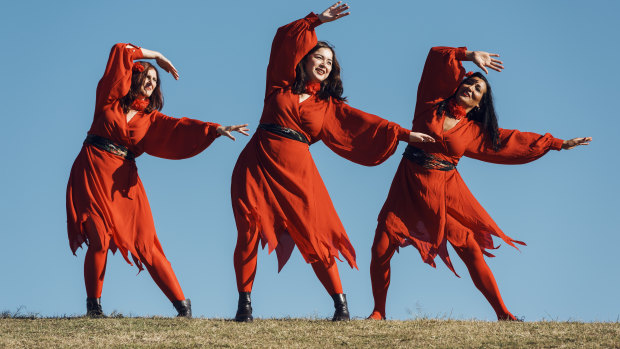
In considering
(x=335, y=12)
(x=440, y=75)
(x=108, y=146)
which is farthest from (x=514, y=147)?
(x=108, y=146)

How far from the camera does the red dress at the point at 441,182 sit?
9.11m

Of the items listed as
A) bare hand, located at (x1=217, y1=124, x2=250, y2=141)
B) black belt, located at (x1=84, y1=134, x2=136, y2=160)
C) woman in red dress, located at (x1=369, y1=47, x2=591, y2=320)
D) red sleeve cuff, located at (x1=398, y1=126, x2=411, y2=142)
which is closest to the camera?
bare hand, located at (x1=217, y1=124, x2=250, y2=141)

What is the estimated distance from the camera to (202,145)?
348 inches

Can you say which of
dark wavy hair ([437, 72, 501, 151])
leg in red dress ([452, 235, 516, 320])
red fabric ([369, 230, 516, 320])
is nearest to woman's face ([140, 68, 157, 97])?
red fabric ([369, 230, 516, 320])

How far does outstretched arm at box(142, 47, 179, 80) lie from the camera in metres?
9.27

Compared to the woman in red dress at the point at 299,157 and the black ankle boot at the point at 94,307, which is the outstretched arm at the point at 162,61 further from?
the black ankle boot at the point at 94,307

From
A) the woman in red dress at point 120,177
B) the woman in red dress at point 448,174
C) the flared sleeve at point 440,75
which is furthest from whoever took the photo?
the flared sleeve at point 440,75

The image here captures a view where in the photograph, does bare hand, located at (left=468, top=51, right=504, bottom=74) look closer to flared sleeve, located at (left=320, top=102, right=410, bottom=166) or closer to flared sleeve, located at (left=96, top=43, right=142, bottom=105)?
flared sleeve, located at (left=320, top=102, right=410, bottom=166)

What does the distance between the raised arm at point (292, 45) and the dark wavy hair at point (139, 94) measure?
1.21 m

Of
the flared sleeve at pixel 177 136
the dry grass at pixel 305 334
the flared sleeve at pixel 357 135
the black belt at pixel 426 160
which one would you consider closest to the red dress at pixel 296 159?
the flared sleeve at pixel 357 135

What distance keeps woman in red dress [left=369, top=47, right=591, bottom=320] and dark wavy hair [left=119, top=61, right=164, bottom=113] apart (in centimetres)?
234

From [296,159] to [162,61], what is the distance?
1.76m

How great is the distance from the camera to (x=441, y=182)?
9.16 meters

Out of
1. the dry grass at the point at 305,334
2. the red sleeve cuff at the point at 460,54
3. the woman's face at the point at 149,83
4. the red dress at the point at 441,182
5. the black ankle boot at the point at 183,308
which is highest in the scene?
the red sleeve cuff at the point at 460,54
